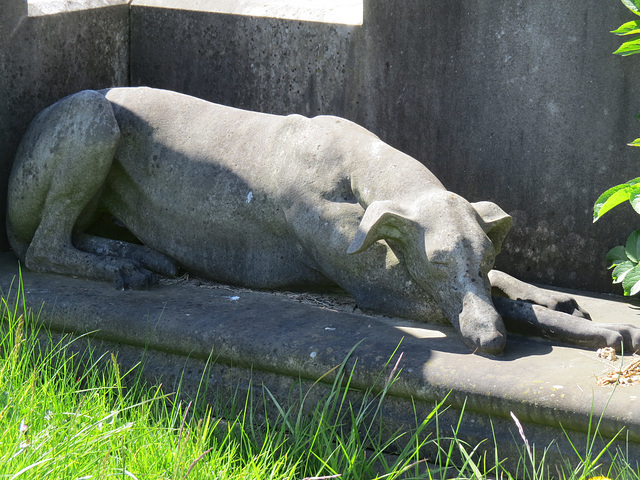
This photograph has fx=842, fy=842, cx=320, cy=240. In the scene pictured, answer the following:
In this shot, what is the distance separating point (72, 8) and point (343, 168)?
2057 millimetres

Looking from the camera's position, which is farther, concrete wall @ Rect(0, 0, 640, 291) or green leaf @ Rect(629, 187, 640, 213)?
concrete wall @ Rect(0, 0, 640, 291)

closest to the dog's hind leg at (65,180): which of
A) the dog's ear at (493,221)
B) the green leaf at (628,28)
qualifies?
the dog's ear at (493,221)

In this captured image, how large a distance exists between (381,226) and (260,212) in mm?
763

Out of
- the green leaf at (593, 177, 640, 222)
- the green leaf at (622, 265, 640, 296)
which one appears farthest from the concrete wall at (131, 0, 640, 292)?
the green leaf at (593, 177, 640, 222)

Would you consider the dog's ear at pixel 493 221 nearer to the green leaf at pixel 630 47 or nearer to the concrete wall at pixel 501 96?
the concrete wall at pixel 501 96

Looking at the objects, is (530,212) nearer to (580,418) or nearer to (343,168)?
(343,168)

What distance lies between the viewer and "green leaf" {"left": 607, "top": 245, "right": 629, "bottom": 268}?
406 centimetres

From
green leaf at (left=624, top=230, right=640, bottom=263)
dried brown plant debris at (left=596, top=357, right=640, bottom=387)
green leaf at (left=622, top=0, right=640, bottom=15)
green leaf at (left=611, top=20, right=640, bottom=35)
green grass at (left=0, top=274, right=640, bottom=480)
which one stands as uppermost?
green leaf at (left=622, top=0, right=640, bottom=15)

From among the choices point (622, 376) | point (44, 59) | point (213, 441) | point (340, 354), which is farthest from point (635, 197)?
point (44, 59)

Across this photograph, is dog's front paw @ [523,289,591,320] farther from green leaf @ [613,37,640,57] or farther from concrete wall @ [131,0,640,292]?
green leaf @ [613,37,640,57]

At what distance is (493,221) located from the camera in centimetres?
353

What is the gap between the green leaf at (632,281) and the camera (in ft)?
12.4

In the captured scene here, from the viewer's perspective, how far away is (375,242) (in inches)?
142

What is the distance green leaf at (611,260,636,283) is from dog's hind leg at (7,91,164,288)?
7.25 feet
